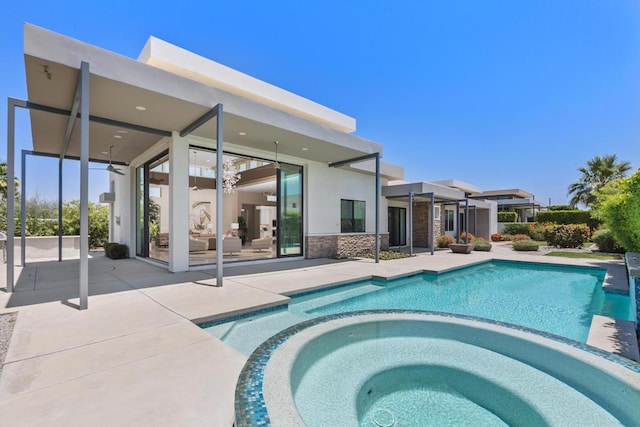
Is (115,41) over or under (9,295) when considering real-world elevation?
over

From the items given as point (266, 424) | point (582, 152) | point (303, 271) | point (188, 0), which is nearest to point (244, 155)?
point (303, 271)

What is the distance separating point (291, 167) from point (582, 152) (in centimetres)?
3119

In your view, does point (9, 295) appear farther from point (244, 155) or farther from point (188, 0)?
point (188, 0)

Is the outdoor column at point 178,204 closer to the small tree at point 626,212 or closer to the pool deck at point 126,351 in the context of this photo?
the pool deck at point 126,351

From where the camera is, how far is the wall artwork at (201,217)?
19.6m

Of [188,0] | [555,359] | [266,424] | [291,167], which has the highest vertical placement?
[188,0]

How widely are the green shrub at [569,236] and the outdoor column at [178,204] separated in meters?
19.8

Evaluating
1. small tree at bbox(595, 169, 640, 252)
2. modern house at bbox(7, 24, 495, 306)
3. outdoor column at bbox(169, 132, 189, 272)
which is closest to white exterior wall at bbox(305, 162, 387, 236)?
modern house at bbox(7, 24, 495, 306)

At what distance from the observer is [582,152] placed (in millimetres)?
28266

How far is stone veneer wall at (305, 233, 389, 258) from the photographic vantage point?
1161 cm

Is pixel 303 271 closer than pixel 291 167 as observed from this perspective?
Yes

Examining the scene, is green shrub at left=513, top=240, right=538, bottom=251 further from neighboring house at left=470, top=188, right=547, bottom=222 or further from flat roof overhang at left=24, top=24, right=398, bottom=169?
neighboring house at left=470, top=188, right=547, bottom=222

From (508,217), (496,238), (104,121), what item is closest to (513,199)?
(508,217)

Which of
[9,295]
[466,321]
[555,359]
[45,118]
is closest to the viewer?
[555,359]
